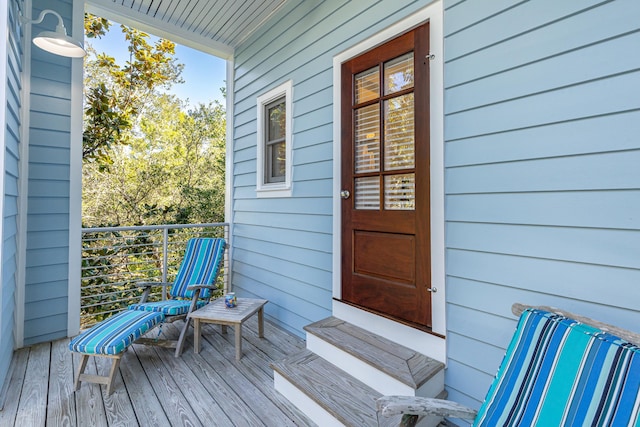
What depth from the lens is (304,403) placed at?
6.18 ft

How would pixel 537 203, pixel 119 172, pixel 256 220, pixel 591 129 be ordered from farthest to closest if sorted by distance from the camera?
1. pixel 119 172
2. pixel 256 220
3. pixel 537 203
4. pixel 591 129

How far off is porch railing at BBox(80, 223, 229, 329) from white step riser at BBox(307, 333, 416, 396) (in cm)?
183

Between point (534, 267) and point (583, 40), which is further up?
point (583, 40)

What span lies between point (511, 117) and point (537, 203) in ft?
1.51

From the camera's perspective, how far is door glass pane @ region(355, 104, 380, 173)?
227cm

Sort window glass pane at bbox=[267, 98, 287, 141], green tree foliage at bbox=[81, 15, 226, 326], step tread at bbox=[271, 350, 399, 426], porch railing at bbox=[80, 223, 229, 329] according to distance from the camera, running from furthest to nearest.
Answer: green tree foliage at bbox=[81, 15, 226, 326]
porch railing at bbox=[80, 223, 229, 329]
window glass pane at bbox=[267, 98, 287, 141]
step tread at bbox=[271, 350, 399, 426]

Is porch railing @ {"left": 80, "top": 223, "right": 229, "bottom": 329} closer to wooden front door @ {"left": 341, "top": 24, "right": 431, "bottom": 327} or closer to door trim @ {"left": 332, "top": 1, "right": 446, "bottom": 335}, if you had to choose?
wooden front door @ {"left": 341, "top": 24, "right": 431, "bottom": 327}

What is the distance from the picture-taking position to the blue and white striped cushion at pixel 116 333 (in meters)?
2.06

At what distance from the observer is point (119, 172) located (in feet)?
23.7

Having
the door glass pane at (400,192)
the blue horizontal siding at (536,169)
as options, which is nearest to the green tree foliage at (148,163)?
the door glass pane at (400,192)

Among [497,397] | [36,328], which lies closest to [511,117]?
[497,397]

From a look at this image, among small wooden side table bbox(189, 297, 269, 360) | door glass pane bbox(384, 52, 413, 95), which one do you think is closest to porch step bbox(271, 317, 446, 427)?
small wooden side table bbox(189, 297, 269, 360)

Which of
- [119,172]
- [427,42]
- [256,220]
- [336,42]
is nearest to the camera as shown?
[427,42]

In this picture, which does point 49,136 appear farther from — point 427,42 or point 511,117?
point 511,117
